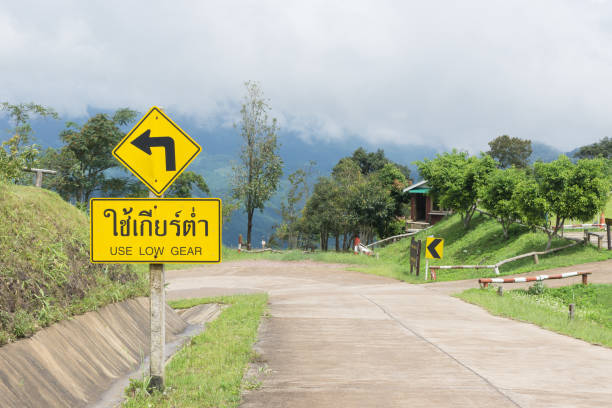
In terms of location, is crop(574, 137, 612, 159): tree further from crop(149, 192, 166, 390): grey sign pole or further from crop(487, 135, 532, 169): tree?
crop(149, 192, 166, 390): grey sign pole

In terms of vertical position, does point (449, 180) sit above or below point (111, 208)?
above

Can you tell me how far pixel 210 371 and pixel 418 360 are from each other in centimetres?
310

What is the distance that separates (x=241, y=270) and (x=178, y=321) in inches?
747

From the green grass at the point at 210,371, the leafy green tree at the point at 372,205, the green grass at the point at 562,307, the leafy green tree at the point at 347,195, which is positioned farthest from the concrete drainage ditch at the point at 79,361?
the leafy green tree at the point at 347,195

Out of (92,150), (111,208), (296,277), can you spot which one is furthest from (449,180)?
(111,208)

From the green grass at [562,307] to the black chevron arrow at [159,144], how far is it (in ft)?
28.4

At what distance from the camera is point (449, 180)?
4297 cm

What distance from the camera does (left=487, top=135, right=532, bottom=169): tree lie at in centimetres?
8550

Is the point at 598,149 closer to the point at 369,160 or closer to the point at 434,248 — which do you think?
the point at 369,160

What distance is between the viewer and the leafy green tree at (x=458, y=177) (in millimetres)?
40875

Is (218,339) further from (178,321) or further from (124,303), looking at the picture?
(178,321)

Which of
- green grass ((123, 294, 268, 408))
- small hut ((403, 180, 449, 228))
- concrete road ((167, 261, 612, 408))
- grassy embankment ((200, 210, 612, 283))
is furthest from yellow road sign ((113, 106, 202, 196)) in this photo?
small hut ((403, 180, 449, 228))

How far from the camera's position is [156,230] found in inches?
243

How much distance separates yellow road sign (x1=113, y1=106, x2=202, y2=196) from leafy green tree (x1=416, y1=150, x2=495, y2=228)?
1412 inches
